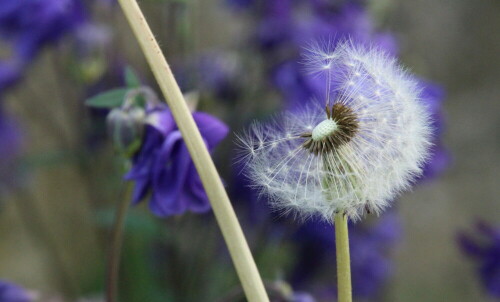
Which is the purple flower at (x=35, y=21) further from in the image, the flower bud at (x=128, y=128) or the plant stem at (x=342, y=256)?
the plant stem at (x=342, y=256)

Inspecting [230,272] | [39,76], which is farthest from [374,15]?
[39,76]

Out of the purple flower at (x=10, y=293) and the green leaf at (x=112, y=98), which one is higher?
the green leaf at (x=112, y=98)

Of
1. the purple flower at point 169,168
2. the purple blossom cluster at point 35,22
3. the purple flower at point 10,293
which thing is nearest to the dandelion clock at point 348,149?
the purple flower at point 169,168

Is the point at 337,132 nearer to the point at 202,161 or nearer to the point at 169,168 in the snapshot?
the point at 202,161

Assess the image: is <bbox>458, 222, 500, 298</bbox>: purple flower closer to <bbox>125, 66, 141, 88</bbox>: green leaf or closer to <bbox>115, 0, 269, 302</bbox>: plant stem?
<bbox>125, 66, 141, 88</bbox>: green leaf

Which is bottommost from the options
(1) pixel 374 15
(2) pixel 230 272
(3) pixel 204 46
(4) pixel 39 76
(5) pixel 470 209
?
(4) pixel 39 76

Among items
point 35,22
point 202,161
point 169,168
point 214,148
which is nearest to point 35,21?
point 35,22

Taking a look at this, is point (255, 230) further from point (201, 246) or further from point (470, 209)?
point (470, 209)
